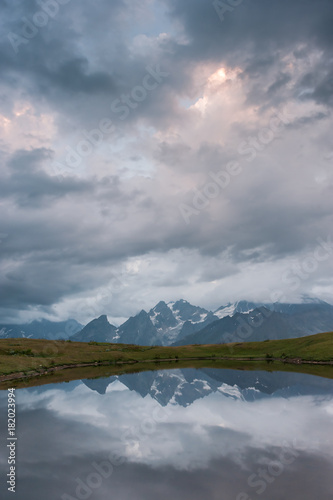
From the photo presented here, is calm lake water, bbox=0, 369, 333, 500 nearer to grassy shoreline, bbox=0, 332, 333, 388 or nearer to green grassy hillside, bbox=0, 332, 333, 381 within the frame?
grassy shoreline, bbox=0, 332, 333, 388

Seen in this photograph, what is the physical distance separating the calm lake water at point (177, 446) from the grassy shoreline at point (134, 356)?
32.4m

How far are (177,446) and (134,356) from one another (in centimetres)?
9590

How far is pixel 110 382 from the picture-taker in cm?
6047

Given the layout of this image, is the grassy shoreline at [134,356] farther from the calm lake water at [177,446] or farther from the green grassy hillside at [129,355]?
the calm lake water at [177,446]

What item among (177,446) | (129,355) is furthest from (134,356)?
(177,446)

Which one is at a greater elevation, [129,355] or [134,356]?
[129,355]

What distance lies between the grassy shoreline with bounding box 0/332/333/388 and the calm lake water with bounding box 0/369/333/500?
32374mm

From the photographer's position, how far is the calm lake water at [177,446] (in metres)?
16.6

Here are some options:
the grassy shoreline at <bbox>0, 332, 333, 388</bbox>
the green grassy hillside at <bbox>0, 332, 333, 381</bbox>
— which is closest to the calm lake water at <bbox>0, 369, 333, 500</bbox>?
the grassy shoreline at <bbox>0, 332, 333, 388</bbox>

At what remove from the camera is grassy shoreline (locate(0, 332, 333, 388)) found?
75812mm

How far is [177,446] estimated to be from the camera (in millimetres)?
23344

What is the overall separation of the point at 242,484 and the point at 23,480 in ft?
40.6

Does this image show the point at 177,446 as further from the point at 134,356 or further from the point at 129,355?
the point at 134,356

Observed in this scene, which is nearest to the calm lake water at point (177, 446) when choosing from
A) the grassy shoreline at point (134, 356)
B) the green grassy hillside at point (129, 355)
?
the grassy shoreline at point (134, 356)
